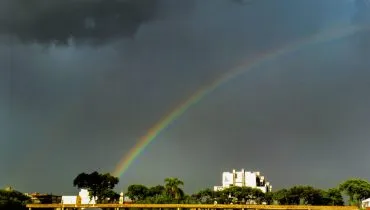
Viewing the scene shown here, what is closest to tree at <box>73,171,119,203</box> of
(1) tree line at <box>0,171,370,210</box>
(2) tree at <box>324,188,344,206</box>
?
(1) tree line at <box>0,171,370,210</box>

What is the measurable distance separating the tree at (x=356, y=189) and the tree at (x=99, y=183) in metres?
52.6

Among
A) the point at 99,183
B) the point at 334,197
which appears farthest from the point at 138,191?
the point at 334,197

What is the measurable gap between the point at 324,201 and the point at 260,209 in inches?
1955

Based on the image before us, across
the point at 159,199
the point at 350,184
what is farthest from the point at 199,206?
the point at 350,184

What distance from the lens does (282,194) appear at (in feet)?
365

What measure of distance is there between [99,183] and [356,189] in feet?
191

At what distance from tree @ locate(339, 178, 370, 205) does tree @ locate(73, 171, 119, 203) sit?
52614 mm

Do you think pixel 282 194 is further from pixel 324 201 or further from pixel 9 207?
pixel 9 207

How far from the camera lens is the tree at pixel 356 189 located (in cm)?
9300

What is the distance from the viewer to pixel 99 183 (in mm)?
112188

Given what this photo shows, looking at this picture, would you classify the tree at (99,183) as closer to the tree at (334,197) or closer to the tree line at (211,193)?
the tree line at (211,193)

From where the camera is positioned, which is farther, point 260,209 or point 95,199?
point 95,199

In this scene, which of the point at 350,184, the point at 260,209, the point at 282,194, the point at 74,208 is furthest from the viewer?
the point at 282,194

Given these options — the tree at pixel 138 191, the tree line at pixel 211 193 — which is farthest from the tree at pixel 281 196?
the tree at pixel 138 191
